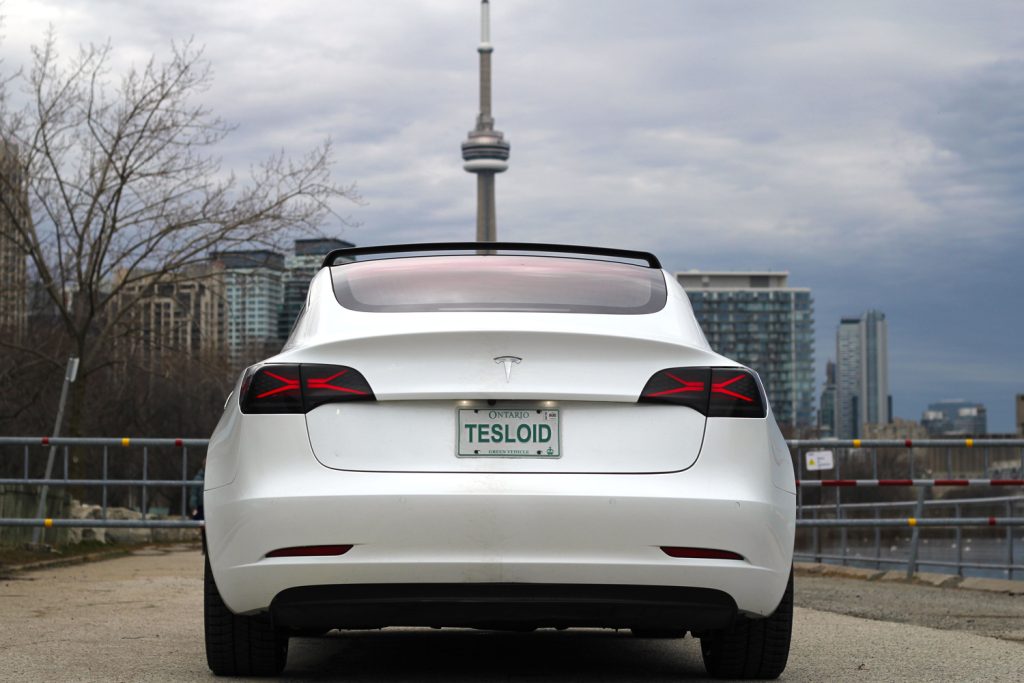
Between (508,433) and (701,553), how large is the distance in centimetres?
76

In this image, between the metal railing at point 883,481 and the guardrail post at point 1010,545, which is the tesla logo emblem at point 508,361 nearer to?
the metal railing at point 883,481

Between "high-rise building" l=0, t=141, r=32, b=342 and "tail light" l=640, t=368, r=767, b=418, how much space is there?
815 inches

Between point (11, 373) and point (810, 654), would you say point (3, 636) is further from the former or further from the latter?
point (11, 373)

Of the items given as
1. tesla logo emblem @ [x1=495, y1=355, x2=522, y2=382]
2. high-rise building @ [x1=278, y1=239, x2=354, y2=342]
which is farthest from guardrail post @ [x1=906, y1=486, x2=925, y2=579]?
high-rise building @ [x1=278, y1=239, x2=354, y2=342]

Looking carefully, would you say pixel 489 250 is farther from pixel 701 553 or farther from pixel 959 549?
pixel 959 549

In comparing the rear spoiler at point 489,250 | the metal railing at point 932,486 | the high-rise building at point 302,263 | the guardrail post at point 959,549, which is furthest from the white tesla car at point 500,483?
the high-rise building at point 302,263

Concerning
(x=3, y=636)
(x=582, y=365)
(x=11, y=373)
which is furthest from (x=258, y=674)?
(x=11, y=373)

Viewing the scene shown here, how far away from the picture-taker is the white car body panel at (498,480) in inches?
183

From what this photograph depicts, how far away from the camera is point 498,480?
15.3ft

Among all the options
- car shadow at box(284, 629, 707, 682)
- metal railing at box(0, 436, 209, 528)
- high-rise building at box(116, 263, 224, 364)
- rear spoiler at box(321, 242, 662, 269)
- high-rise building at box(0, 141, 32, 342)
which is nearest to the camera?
car shadow at box(284, 629, 707, 682)

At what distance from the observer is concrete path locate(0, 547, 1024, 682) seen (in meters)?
5.86

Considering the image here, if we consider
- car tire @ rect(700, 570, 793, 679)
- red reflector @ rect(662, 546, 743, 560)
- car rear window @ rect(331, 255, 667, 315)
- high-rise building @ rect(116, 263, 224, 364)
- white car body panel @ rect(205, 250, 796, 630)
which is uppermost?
high-rise building @ rect(116, 263, 224, 364)

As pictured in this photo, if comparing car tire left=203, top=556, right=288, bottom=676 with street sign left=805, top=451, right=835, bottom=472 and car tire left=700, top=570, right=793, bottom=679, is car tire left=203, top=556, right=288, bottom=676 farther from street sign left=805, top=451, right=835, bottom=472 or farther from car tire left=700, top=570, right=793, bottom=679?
street sign left=805, top=451, right=835, bottom=472

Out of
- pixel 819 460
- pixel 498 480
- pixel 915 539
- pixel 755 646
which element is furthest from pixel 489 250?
pixel 819 460
